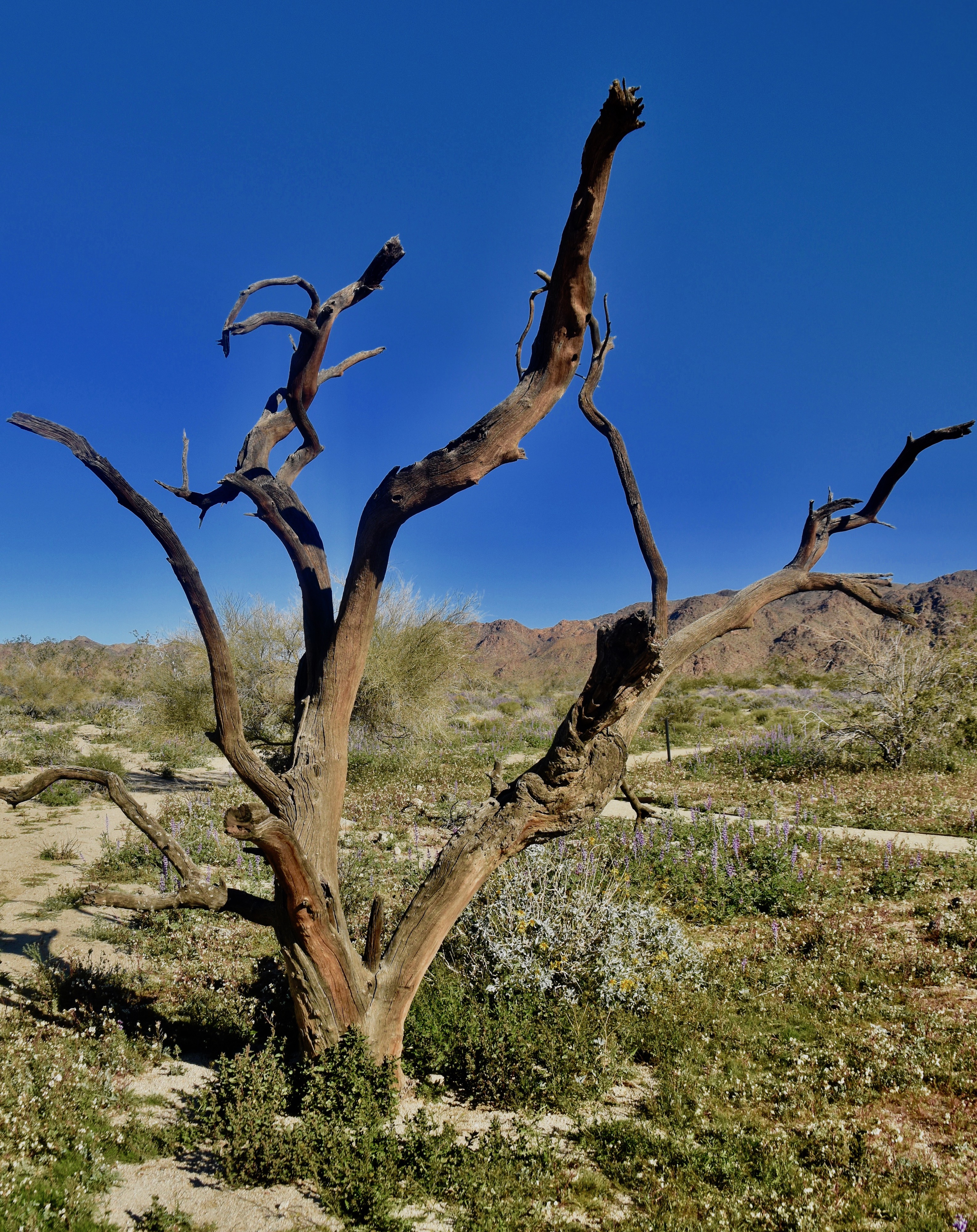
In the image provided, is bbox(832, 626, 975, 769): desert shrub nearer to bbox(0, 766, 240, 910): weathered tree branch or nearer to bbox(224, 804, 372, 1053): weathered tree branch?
bbox(224, 804, 372, 1053): weathered tree branch

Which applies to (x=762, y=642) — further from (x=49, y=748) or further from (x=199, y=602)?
(x=199, y=602)

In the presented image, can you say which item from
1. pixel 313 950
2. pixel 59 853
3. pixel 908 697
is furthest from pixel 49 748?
Answer: pixel 908 697

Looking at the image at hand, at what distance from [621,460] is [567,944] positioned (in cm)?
356

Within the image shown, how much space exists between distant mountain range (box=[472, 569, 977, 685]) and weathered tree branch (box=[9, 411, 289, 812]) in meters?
46.2

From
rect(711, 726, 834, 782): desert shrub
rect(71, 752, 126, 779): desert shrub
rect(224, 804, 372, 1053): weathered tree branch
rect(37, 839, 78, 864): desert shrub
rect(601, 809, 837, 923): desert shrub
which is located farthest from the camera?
rect(71, 752, 126, 779): desert shrub

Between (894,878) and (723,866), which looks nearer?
(894,878)

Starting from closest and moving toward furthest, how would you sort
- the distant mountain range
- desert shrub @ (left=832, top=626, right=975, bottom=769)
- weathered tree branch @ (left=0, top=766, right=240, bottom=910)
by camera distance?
1. weathered tree branch @ (left=0, top=766, right=240, bottom=910)
2. desert shrub @ (left=832, top=626, right=975, bottom=769)
3. the distant mountain range

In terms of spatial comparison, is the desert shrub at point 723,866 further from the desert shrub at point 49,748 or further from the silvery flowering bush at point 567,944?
the desert shrub at point 49,748

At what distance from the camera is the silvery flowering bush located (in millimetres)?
4766

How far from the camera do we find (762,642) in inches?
3051

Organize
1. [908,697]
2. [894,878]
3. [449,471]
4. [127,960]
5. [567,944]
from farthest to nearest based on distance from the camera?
[908,697] → [894,878] → [127,960] → [567,944] → [449,471]

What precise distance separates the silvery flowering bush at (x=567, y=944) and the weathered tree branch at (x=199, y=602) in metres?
2.58

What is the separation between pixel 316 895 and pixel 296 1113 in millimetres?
1325

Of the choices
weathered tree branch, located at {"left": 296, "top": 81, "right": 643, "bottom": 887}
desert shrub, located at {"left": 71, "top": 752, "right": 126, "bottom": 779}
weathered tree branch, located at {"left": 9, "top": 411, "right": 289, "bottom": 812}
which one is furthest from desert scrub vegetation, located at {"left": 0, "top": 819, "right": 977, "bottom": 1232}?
desert shrub, located at {"left": 71, "top": 752, "right": 126, "bottom": 779}
